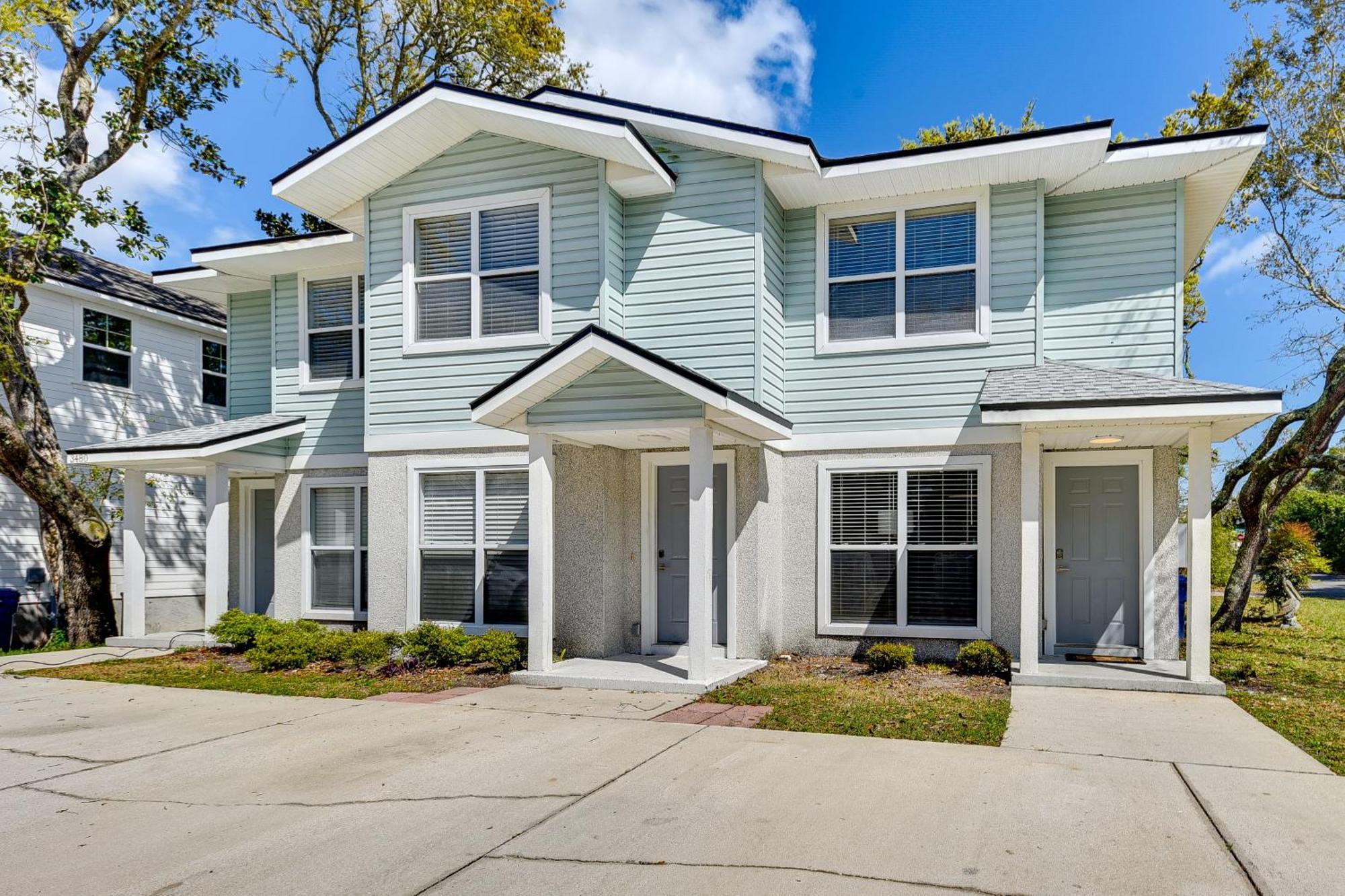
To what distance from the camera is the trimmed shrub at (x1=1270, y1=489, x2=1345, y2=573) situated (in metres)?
29.6

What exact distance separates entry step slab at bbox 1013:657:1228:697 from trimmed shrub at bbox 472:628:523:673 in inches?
197

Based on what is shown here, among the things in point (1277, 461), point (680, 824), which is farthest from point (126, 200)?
point (1277, 461)

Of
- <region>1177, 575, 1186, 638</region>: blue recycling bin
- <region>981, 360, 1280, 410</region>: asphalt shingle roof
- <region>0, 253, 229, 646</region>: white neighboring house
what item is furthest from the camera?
<region>0, 253, 229, 646</region>: white neighboring house

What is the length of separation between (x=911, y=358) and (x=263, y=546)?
9927 mm

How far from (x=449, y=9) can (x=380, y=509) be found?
519 inches

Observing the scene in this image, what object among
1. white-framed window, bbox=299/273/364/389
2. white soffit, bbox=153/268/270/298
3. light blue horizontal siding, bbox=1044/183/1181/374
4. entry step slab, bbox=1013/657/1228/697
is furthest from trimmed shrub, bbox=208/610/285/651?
light blue horizontal siding, bbox=1044/183/1181/374

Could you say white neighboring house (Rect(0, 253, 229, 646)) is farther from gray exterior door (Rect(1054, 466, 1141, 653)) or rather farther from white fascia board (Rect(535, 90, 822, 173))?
gray exterior door (Rect(1054, 466, 1141, 653))

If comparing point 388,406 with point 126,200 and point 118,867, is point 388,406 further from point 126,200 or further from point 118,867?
point 118,867

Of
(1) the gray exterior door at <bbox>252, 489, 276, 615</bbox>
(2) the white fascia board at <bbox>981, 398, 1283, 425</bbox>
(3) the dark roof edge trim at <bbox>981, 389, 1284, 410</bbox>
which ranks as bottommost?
(1) the gray exterior door at <bbox>252, 489, 276, 615</bbox>

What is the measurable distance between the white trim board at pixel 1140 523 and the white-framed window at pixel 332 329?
8.90 metres

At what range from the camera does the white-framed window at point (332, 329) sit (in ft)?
40.9

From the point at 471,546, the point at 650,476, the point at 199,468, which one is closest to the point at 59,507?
the point at 199,468

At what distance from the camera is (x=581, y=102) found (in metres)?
10.1

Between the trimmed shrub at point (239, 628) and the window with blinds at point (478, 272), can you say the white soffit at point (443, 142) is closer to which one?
the window with blinds at point (478, 272)
